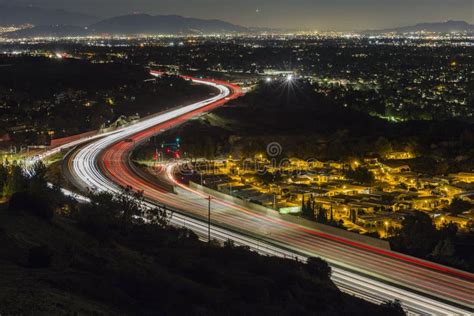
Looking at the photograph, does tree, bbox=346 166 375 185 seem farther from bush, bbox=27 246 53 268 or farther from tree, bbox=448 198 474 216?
bush, bbox=27 246 53 268

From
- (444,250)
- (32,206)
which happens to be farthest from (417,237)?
(32,206)

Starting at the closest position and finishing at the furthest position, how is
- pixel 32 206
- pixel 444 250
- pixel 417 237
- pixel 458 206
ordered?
pixel 32 206
pixel 444 250
pixel 417 237
pixel 458 206

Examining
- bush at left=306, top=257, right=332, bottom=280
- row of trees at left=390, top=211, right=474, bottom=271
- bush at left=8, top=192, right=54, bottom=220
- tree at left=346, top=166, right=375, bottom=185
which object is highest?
bush at left=8, top=192, right=54, bottom=220

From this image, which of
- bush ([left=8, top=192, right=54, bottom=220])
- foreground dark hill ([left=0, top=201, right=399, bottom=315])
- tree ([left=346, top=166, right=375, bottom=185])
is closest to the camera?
foreground dark hill ([left=0, top=201, right=399, bottom=315])

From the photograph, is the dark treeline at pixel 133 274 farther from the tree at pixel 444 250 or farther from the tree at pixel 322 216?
the tree at pixel 322 216

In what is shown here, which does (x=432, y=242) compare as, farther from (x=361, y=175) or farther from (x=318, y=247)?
(x=361, y=175)

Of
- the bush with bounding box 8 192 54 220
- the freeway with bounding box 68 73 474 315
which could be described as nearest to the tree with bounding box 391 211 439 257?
the freeway with bounding box 68 73 474 315

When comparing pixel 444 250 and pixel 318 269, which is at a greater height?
pixel 318 269

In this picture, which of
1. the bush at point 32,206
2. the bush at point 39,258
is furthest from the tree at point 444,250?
the bush at point 39,258
